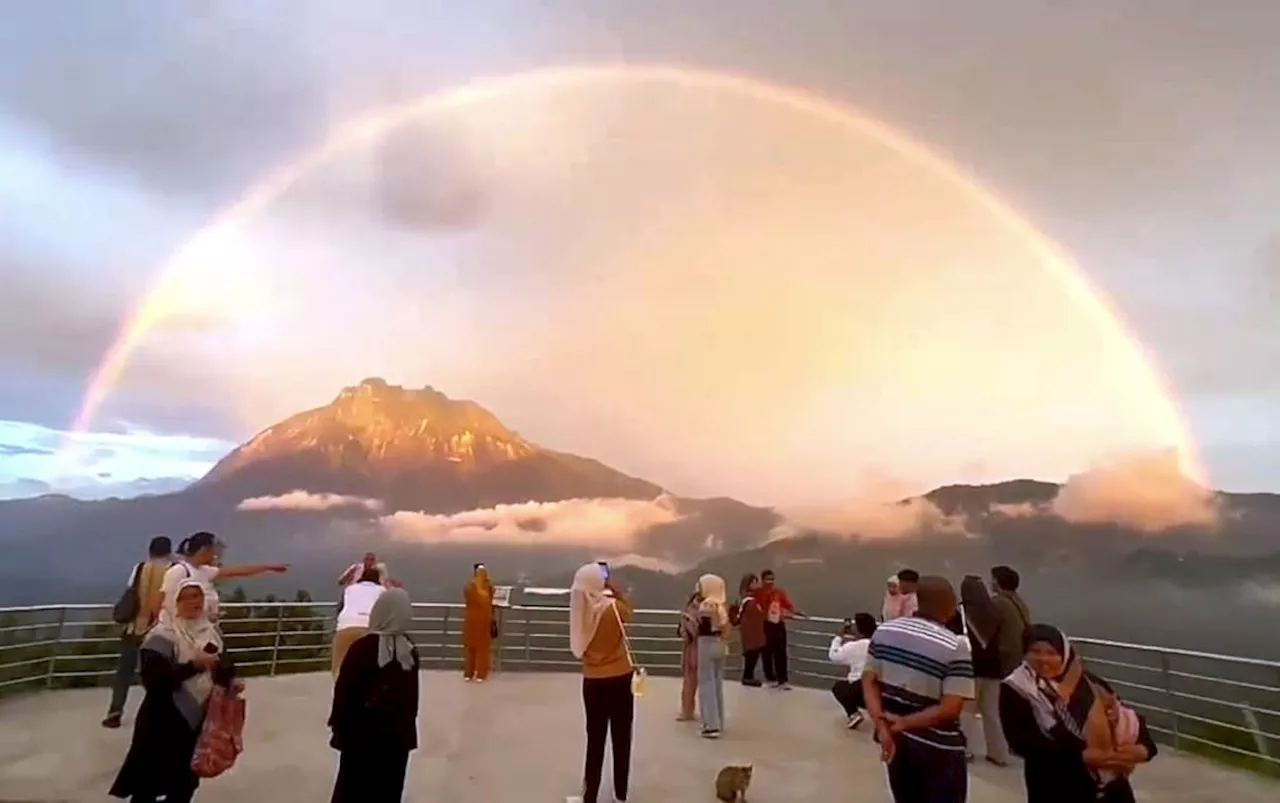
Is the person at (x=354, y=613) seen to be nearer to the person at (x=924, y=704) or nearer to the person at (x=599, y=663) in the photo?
the person at (x=599, y=663)

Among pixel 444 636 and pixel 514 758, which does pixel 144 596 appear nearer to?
pixel 514 758

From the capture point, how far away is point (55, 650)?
9.42 m

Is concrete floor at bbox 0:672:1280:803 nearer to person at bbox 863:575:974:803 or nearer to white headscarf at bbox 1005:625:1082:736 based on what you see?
person at bbox 863:575:974:803

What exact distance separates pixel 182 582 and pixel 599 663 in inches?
Result: 83.5

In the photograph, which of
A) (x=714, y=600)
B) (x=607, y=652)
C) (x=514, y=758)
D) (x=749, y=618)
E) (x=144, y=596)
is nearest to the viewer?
(x=607, y=652)

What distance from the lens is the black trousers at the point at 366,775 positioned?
150 inches

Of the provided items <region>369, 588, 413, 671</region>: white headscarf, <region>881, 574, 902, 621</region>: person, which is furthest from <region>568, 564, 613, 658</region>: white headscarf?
<region>881, 574, 902, 621</region>: person

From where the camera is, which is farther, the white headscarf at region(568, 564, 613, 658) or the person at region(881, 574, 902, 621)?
the person at region(881, 574, 902, 621)

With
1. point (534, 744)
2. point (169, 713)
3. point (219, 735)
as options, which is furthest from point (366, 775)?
point (534, 744)

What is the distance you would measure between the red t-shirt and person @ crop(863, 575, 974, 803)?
7.78m

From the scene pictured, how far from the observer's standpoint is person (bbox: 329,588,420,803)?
3.75 meters

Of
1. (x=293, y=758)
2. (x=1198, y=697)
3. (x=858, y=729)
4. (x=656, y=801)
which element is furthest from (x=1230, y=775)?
(x=293, y=758)

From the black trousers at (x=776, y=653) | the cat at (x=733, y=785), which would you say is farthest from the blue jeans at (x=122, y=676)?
the black trousers at (x=776, y=653)

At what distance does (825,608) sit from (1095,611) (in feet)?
52.8
